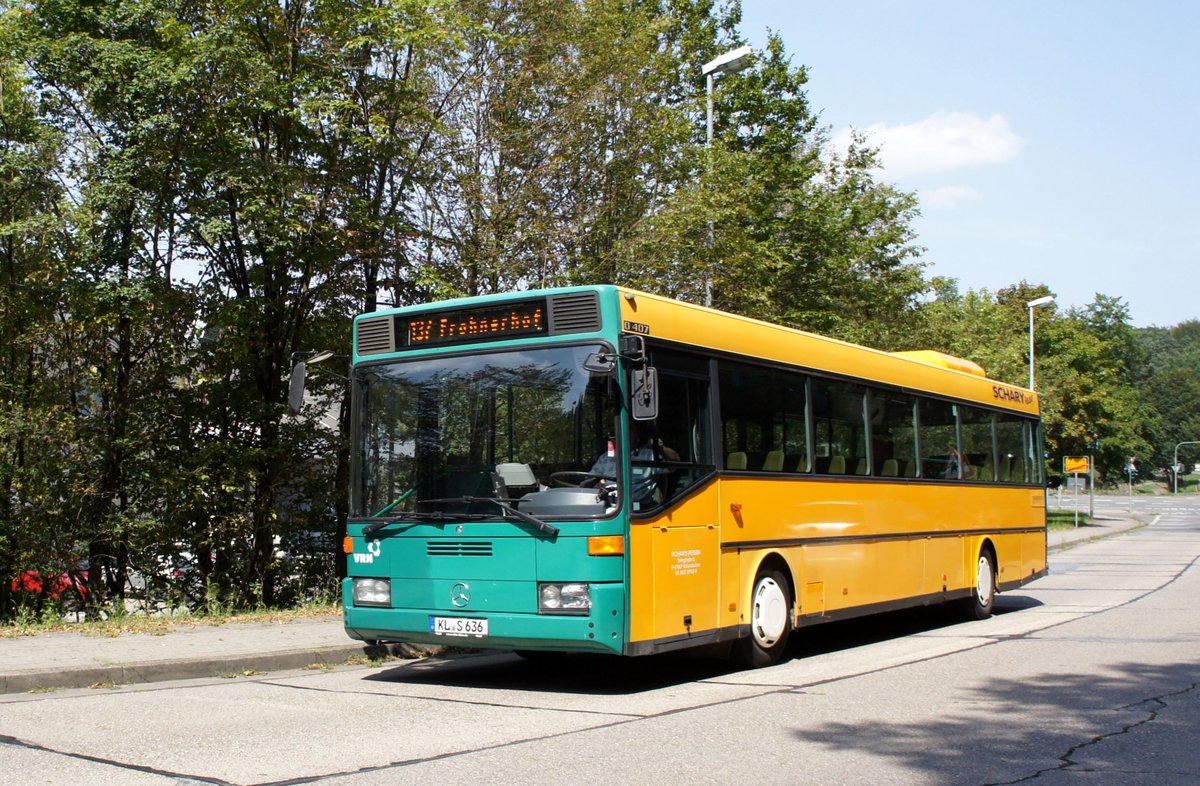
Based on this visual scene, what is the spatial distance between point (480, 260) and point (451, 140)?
222 centimetres

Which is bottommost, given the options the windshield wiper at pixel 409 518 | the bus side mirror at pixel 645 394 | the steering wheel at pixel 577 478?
the windshield wiper at pixel 409 518

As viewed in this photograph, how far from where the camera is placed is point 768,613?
11.2 metres

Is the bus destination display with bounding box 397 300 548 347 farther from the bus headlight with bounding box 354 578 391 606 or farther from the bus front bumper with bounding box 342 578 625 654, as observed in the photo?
the bus front bumper with bounding box 342 578 625 654

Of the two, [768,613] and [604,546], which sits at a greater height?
[604,546]

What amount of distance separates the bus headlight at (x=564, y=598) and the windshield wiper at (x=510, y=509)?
1.31ft

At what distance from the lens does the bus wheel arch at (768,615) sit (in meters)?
11.0

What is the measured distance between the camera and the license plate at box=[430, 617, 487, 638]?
Answer: 9.46 metres

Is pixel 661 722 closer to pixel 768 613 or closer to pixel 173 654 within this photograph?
pixel 768 613

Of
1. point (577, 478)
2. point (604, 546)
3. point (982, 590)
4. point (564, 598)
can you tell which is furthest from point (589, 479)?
point (982, 590)

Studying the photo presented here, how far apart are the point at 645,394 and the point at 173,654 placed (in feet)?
16.2

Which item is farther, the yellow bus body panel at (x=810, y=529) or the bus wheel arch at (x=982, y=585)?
the bus wheel arch at (x=982, y=585)

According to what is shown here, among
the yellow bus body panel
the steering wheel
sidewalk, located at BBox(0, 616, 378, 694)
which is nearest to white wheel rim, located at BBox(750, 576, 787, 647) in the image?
the yellow bus body panel

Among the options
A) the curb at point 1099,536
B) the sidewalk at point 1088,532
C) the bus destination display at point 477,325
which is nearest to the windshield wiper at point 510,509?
the bus destination display at point 477,325

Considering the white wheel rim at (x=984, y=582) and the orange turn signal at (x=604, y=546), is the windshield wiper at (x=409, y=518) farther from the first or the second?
the white wheel rim at (x=984, y=582)
